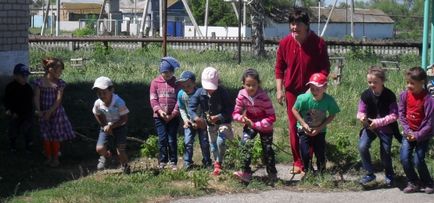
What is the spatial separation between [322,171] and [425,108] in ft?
4.73

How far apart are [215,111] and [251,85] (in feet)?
2.02

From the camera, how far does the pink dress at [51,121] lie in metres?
10.4

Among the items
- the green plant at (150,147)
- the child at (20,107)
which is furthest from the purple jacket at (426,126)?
the child at (20,107)

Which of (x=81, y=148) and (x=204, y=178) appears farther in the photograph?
(x=81, y=148)

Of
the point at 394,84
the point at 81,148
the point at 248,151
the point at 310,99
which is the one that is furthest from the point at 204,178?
the point at 394,84

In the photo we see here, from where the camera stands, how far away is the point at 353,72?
20.7m

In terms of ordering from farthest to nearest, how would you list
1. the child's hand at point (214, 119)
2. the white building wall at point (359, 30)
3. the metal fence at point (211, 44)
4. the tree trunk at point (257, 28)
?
1. the white building wall at point (359, 30)
2. the metal fence at point (211, 44)
3. the tree trunk at point (257, 28)
4. the child's hand at point (214, 119)

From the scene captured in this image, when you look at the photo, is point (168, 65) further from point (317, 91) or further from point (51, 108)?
point (317, 91)

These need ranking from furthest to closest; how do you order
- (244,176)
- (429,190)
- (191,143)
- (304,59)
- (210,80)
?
(191,143) → (304,59) → (210,80) → (244,176) → (429,190)

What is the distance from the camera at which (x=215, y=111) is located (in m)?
9.39

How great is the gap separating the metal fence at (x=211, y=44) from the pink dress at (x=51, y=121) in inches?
854

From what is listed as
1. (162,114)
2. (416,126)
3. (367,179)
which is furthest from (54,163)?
(416,126)

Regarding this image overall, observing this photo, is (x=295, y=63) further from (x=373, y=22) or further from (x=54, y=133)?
(x=373, y=22)

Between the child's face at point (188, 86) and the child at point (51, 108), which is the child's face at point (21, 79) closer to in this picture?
the child at point (51, 108)
